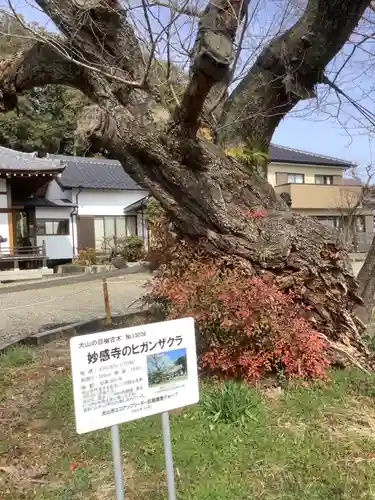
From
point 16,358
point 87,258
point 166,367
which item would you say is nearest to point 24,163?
point 87,258

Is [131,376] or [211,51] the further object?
[211,51]

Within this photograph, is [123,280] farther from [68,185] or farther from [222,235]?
[222,235]

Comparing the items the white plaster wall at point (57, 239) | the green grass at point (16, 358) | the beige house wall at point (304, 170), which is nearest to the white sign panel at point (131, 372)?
the green grass at point (16, 358)

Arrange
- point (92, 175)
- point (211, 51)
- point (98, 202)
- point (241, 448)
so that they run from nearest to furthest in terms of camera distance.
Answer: point (211, 51) < point (241, 448) < point (98, 202) < point (92, 175)

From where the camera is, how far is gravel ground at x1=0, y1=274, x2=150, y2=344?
Answer: 34.4 feet

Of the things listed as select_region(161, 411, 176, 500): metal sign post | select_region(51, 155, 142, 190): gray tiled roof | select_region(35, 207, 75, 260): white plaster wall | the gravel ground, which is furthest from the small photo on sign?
select_region(51, 155, 142, 190): gray tiled roof

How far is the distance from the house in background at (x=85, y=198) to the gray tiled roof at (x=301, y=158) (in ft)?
0.21

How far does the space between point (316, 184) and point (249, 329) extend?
2926 cm

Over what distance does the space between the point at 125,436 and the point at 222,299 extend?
1435 mm

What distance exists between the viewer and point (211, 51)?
350 centimetres

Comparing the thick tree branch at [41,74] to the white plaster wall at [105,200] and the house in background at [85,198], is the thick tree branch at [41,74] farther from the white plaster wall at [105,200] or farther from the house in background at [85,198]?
the white plaster wall at [105,200]

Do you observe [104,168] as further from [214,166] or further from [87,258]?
[214,166]

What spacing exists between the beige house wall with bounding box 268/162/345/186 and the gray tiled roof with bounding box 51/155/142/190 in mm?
8881

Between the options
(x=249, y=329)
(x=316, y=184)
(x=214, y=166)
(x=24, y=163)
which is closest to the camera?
(x=249, y=329)
